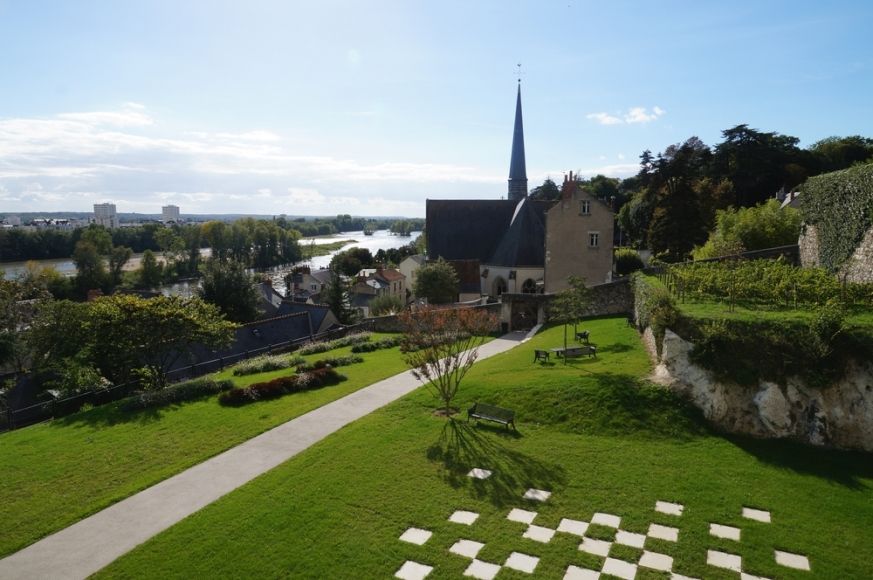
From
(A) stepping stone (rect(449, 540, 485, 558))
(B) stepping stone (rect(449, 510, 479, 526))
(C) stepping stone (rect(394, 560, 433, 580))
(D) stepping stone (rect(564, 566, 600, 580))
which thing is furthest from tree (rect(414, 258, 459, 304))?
(D) stepping stone (rect(564, 566, 600, 580))

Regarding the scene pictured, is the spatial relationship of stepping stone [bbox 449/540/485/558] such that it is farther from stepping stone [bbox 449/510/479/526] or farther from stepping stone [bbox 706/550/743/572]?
stepping stone [bbox 706/550/743/572]

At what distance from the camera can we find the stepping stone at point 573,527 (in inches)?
376

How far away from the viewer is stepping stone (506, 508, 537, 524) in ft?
32.8

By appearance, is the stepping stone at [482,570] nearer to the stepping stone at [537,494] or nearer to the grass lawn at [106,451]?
the stepping stone at [537,494]

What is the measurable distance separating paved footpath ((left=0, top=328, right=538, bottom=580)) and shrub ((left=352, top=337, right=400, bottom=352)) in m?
10.5

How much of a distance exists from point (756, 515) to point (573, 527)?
11.8 ft

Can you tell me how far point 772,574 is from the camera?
8305 mm

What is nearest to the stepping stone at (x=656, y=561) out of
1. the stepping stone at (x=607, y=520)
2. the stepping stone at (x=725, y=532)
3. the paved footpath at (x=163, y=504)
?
the stepping stone at (x=607, y=520)

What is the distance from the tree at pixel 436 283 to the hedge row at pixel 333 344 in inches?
316

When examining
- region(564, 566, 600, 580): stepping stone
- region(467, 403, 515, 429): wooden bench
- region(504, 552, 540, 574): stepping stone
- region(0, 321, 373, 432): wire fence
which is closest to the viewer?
region(564, 566, 600, 580): stepping stone

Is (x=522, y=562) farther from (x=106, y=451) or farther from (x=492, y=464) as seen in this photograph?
(x=106, y=451)

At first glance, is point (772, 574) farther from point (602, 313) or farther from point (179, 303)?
point (179, 303)

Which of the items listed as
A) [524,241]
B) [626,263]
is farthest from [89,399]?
[626,263]

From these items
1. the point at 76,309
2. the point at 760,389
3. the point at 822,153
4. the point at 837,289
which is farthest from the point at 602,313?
the point at 822,153
